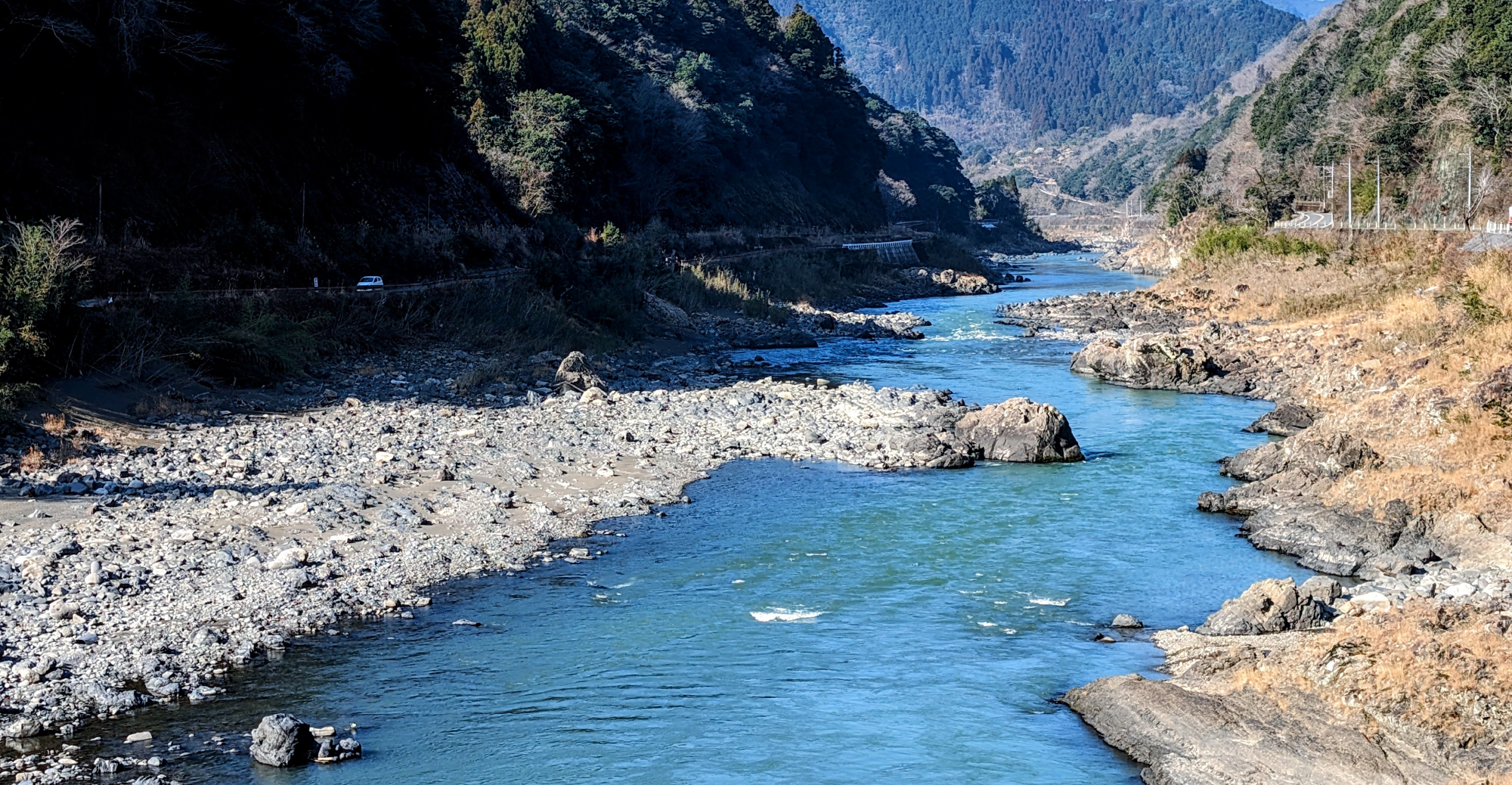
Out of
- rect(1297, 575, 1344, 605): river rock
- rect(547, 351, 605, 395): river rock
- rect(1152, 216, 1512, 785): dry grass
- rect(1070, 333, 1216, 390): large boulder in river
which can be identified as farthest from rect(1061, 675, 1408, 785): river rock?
rect(1070, 333, 1216, 390): large boulder in river

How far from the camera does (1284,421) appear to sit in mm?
29844

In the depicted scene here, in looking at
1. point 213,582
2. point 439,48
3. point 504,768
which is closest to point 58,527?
point 213,582

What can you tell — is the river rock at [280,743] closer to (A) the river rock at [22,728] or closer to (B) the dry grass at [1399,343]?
(A) the river rock at [22,728]

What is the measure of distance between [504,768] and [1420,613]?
8.91 meters

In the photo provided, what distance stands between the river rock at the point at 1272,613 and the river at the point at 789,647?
106 cm

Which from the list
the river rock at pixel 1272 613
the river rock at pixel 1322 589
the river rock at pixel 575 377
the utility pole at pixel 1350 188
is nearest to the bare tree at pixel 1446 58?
the utility pole at pixel 1350 188

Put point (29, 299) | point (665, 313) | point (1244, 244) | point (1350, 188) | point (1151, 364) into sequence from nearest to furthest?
point (29, 299) < point (1151, 364) < point (665, 313) < point (1350, 188) < point (1244, 244)

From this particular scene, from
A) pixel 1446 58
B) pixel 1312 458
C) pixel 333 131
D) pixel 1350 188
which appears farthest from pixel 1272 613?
pixel 1350 188

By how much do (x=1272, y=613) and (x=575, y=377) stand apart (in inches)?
825

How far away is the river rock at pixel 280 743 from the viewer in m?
12.0

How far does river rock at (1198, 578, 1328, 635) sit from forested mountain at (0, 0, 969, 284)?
24176 millimetres

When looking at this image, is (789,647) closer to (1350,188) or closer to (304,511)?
(304,511)

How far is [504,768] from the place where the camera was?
40.5 ft

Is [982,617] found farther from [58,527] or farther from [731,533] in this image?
[58,527]
